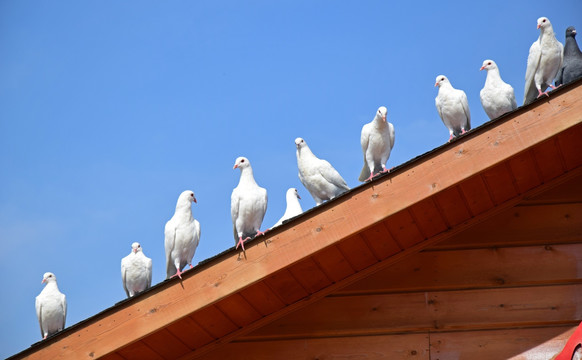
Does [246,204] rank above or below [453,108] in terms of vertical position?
below

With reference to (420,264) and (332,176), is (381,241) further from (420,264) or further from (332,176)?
(332,176)

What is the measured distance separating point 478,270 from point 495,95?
1949mm

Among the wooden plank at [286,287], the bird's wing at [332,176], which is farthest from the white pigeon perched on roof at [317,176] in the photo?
the wooden plank at [286,287]

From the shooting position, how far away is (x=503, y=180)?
15.9 ft

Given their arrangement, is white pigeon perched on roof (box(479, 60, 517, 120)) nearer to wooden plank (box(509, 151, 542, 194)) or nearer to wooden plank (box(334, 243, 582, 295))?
wooden plank (box(509, 151, 542, 194))

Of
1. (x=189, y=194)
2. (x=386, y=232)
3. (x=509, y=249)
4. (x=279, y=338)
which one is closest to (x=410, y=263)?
(x=386, y=232)

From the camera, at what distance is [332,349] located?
472 cm

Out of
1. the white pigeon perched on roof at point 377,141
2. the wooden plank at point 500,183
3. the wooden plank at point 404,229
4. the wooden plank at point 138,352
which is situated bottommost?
the wooden plank at point 138,352

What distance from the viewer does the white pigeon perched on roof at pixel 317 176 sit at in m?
6.14

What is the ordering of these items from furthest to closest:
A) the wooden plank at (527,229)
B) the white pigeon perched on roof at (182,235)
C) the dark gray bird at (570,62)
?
the dark gray bird at (570,62) → the white pigeon perched on roof at (182,235) → the wooden plank at (527,229)

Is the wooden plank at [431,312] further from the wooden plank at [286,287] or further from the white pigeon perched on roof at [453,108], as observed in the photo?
the white pigeon perched on roof at [453,108]

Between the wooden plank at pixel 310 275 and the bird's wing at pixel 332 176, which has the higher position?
the bird's wing at pixel 332 176

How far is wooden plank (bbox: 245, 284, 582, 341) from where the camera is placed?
4688 millimetres

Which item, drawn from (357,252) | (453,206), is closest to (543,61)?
(453,206)
